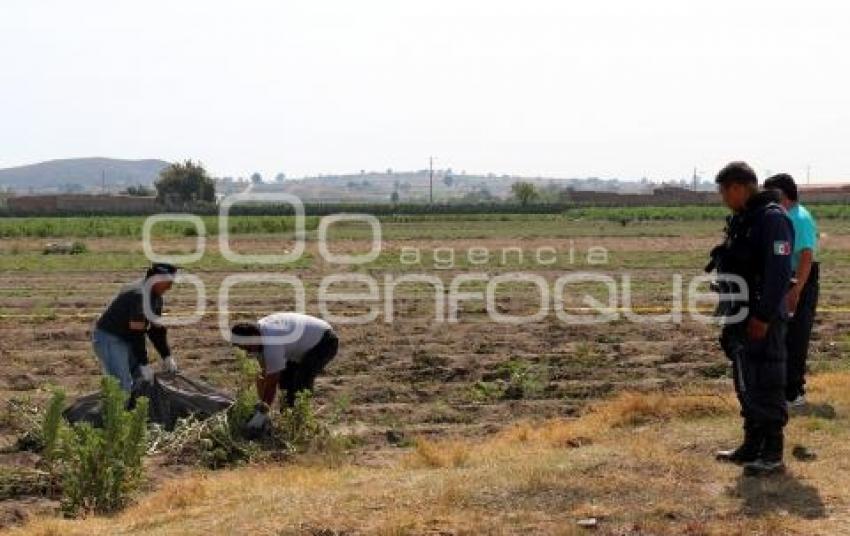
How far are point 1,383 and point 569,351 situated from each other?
21.9ft

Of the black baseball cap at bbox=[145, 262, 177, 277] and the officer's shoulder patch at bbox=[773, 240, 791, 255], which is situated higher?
the officer's shoulder patch at bbox=[773, 240, 791, 255]

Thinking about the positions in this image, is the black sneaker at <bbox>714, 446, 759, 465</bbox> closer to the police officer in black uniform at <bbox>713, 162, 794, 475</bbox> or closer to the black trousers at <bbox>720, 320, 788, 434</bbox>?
the police officer in black uniform at <bbox>713, 162, 794, 475</bbox>

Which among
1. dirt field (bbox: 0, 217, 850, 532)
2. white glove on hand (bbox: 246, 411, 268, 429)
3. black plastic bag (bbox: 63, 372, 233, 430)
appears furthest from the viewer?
dirt field (bbox: 0, 217, 850, 532)

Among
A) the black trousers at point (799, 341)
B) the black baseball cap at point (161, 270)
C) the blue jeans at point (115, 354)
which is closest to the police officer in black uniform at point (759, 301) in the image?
the black trousers at point (799, 341)

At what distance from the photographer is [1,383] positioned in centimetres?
1236

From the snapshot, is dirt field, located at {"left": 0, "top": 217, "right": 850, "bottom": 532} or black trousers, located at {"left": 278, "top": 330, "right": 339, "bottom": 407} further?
dirt field, located at {"left": 0, "top": 217, "right": 850, "bottom": 532}

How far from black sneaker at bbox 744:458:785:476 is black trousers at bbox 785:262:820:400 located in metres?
2.25

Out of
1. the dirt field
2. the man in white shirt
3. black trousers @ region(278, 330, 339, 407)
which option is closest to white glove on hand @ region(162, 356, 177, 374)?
the man in white shirt

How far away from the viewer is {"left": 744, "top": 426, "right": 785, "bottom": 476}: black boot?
673 cm

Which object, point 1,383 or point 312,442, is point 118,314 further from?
point 1,383

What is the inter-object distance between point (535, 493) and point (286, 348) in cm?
372

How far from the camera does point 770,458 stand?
6789mm

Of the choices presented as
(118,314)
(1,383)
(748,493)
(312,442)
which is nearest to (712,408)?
(748,493)

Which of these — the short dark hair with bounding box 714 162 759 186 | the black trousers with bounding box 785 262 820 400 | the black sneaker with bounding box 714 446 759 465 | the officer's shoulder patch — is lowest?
the black sneaker with bounding box 714 446 759 465
